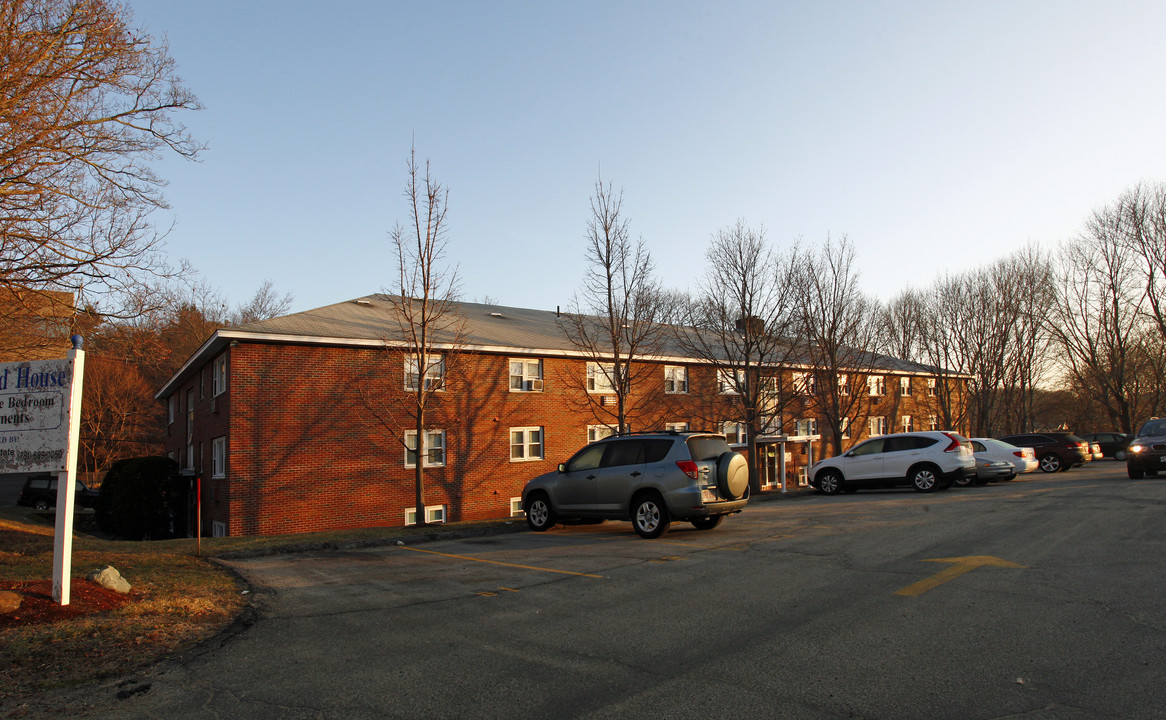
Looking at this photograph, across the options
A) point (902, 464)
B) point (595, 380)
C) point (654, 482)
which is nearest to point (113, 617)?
point (654, 482)

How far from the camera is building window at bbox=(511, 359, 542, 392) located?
81.5 feet

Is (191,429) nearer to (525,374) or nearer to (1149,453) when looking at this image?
(525,374)

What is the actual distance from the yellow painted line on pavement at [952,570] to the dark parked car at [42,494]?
129ft

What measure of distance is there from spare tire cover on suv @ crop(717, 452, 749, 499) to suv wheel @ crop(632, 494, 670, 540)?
1037mm

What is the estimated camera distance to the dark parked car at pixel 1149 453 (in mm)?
20156

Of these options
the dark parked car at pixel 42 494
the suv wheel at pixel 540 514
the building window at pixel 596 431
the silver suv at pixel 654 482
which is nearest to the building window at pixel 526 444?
the building window at pixel 596 431

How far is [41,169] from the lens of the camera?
11.7 m

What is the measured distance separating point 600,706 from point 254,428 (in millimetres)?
17858

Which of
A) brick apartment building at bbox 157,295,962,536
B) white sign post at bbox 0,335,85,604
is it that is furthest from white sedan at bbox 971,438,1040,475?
white sign post at bbox 0,335,85,604

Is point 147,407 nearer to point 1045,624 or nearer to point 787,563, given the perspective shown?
point 787,563

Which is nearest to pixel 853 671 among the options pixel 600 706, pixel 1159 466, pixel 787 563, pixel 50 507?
pixel 600 706

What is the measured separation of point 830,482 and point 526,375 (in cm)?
1054

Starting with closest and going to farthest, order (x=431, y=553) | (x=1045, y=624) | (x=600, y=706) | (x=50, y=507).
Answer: (x=600, y=706), (x=1045, y=624), (x=431, y=553), (x=50, y=507)

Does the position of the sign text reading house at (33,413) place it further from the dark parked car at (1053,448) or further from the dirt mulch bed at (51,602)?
the dark parked car at (1053,448)
